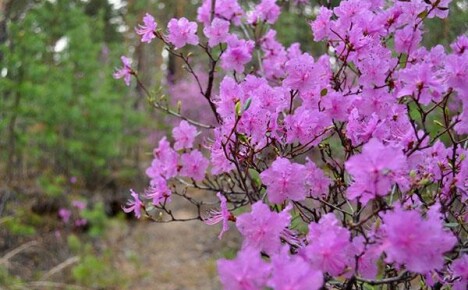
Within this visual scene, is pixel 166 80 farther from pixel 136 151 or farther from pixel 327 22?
pixel 327 22

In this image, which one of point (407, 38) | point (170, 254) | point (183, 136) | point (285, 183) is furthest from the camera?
point (170, 254)

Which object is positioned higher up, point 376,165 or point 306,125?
point 376,165

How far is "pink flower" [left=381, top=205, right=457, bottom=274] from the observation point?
0.82 m

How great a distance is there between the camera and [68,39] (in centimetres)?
622

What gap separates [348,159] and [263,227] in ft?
0.97

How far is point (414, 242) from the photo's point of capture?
82 centimetres

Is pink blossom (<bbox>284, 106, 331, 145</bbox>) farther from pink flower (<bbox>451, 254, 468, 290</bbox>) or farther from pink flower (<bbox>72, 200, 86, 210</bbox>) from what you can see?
pink flower (<bbox>72, 200, 86, 210</bbox>)

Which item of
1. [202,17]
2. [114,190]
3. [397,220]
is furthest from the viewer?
[114,190]

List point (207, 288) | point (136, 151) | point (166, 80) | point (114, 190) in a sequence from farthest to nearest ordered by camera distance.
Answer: point (166, 80) < point (136, 151) < point (114, 190) < point (207, 288)

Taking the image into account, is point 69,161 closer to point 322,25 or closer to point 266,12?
point 266,12

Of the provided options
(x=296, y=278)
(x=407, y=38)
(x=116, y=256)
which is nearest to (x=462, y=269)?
(x=296, y=278)

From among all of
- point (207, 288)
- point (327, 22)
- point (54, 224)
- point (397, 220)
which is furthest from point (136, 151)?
point (397, 220)

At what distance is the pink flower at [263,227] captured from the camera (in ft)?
3.25

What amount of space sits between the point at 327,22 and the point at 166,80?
12.2 metres
